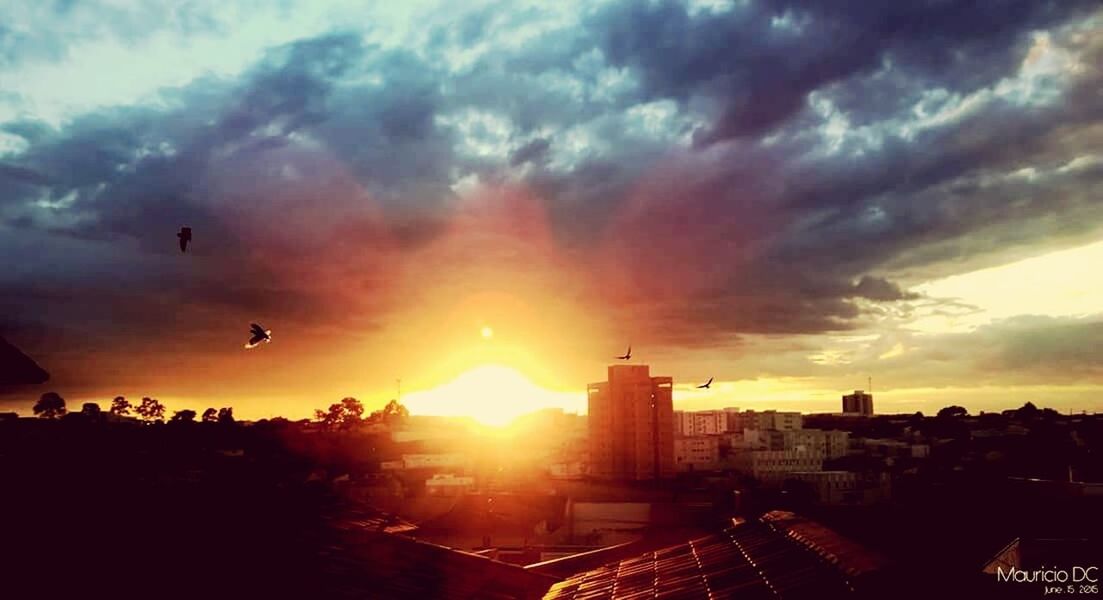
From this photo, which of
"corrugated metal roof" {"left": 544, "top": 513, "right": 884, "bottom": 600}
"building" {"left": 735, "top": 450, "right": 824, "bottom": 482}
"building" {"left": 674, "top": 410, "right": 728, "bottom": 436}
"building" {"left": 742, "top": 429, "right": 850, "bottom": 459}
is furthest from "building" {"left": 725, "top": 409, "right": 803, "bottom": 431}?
"corrugated metal roof" {"left": 544, "top": 513, "right": 884, "bottom": 600}

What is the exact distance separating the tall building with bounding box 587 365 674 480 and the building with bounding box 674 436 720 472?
48.0 ft

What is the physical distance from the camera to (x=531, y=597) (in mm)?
12719

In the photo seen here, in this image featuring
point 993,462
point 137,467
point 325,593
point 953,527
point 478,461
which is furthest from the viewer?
point 478,461

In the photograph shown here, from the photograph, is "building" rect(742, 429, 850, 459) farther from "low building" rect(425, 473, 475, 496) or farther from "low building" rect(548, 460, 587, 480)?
"low building" rect(425, 473, 475, 496)

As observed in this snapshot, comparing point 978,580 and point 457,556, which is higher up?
point 978,580

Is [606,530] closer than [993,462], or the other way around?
[606,530]

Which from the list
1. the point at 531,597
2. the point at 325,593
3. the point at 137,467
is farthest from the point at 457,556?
the point at 137,467

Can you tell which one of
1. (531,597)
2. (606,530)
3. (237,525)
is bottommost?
(606,530)

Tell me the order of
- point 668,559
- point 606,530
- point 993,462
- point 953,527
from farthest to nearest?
point 993,462 < point 606,530 < point 953,527 < point 668,559

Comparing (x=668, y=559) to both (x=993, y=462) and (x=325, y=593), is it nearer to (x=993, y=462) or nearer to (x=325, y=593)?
(x=325, y=593)

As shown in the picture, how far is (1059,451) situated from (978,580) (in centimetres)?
11319

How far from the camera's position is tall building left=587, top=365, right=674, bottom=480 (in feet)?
338

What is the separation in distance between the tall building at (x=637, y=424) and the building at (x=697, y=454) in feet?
48.0

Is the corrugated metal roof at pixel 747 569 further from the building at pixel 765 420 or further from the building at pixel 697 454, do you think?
the building at pixel 765 420
